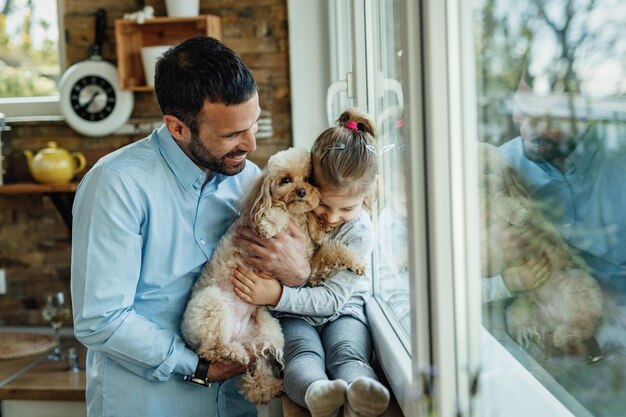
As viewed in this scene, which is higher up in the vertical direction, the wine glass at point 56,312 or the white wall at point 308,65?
the white wall at point 308,65

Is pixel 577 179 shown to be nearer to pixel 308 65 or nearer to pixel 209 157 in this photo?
pixel 209 157

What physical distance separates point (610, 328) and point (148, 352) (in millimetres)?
1127

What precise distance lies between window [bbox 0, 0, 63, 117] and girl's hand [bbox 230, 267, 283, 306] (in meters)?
2.09

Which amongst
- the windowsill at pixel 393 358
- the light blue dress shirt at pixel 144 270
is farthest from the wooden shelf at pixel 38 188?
the windowsill at pixel 393 358

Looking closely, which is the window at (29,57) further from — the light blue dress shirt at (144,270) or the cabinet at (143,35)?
the light blue dress shirt at (144,270)

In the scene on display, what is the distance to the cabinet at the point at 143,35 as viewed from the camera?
3.06m

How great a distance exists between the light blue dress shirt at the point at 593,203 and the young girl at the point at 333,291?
72cm

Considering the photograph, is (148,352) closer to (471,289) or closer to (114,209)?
(114,209)

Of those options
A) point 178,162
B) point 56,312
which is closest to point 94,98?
point 56,312

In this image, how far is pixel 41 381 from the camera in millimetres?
2709

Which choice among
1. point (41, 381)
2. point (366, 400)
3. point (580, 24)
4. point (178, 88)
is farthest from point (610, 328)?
point (41, 381)

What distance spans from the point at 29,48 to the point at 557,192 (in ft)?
10.5

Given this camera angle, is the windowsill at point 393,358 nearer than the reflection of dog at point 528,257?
No

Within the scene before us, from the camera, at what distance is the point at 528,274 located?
0.95m
